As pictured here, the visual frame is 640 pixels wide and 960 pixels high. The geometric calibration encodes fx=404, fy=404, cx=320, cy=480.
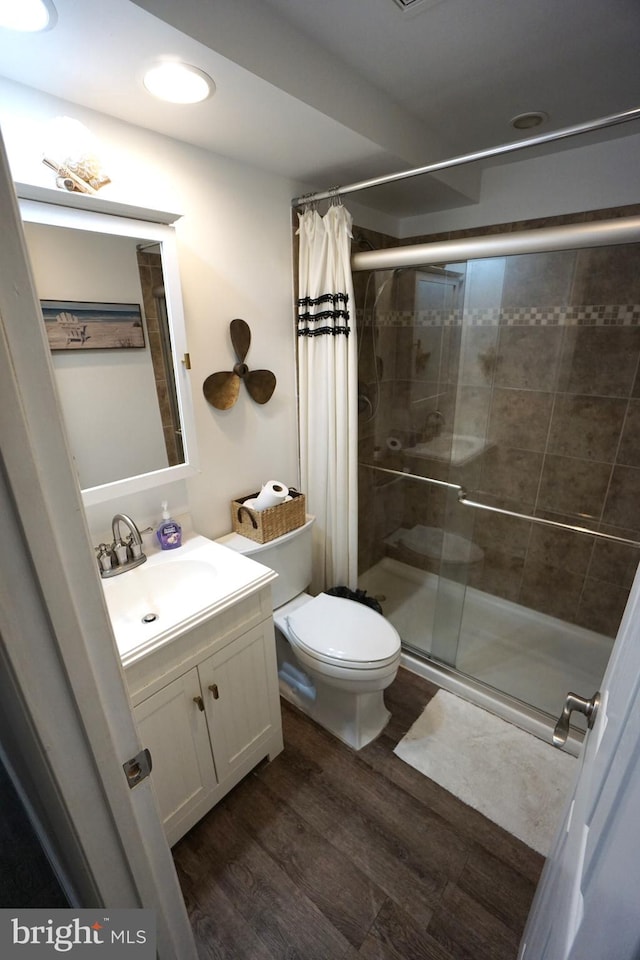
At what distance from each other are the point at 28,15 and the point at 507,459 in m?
2.35

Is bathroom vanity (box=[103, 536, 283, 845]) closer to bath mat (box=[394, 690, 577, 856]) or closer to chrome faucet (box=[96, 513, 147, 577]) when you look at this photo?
chrome faucet (box=[96, 513, 147, 577])

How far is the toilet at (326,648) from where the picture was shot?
1535 millimetres

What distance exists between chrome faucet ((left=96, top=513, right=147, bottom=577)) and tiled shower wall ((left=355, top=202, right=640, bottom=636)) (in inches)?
55.1

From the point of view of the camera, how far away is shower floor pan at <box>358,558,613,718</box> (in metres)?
1.94

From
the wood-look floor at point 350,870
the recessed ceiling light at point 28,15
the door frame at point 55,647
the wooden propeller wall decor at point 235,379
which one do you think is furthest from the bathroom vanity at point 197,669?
the recessed ceiling light at point 28,15

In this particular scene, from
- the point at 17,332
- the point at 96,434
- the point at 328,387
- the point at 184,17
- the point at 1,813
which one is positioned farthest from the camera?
the point at 328,387

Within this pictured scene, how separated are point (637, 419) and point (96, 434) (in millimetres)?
2296

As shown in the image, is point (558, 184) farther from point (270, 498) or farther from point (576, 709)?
point (576, 709)

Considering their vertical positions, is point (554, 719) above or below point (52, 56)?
below

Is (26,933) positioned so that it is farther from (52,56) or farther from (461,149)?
(461,149)

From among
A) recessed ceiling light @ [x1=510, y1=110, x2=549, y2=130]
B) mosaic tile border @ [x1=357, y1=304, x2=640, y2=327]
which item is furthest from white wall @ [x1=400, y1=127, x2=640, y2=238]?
mosaic tile border @ [x1=357, y1=304, x2=640, y2=327]

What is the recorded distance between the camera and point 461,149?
6.21 ft

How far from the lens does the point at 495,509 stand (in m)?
2.32

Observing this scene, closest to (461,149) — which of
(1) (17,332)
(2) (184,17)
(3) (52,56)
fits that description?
(2) (184,17)
